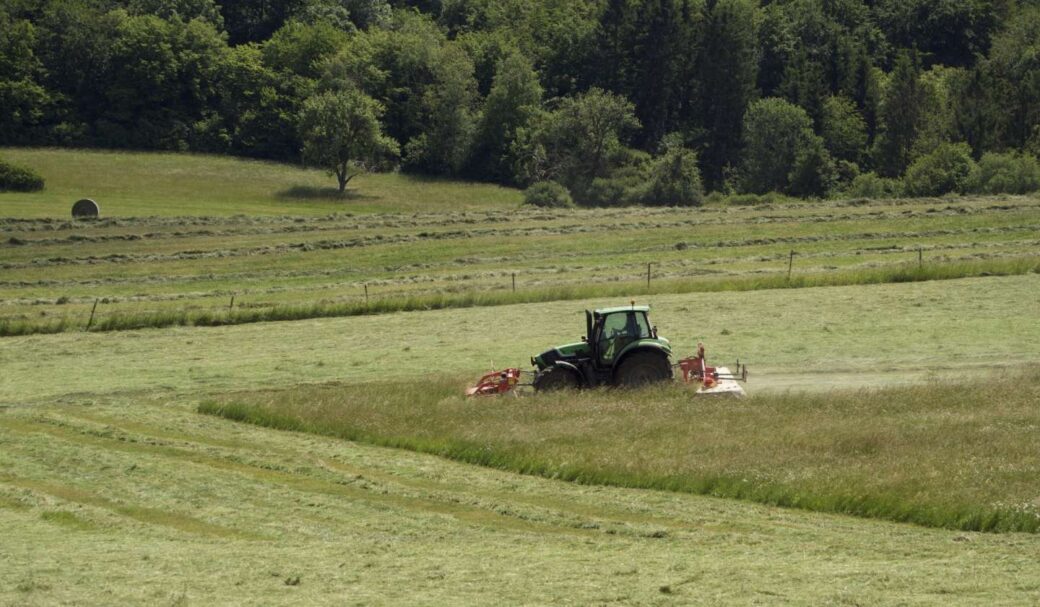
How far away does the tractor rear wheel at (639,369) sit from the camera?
27594 millimetres

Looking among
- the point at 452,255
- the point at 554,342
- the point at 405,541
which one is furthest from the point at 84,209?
the point at 405,541

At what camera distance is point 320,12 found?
125 m

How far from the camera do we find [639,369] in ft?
90.7

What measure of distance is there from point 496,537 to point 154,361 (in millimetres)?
19442

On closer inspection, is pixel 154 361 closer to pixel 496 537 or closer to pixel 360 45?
pixel 496 537

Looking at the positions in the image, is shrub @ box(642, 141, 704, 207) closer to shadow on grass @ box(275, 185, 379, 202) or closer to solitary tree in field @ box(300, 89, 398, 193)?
shadow on grass @ box(275, 185, 379, 202)

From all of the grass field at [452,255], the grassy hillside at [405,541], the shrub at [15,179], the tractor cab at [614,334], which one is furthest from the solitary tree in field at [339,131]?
the grassy hillside at [405,541]

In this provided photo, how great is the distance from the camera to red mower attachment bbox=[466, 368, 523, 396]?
92.6ft

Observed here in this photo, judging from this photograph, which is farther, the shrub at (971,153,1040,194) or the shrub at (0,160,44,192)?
the shrub at (0,160,44,192)

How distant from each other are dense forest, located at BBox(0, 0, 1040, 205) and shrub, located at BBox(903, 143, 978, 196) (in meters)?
0.15

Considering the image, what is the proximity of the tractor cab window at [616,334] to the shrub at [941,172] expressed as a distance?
6173 centimetres

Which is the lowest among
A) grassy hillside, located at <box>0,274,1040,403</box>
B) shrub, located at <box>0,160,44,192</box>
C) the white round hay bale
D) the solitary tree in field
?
grassy hillside, located at <box>0,274,1040,403</box>

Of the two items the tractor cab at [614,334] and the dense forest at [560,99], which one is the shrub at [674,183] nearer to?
the dense forest at [560,99]

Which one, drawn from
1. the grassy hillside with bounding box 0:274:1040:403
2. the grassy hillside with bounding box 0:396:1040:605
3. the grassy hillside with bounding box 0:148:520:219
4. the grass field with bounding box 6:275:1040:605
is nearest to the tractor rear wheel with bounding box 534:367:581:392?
the grass field with bounding box 6:275:1040:605
